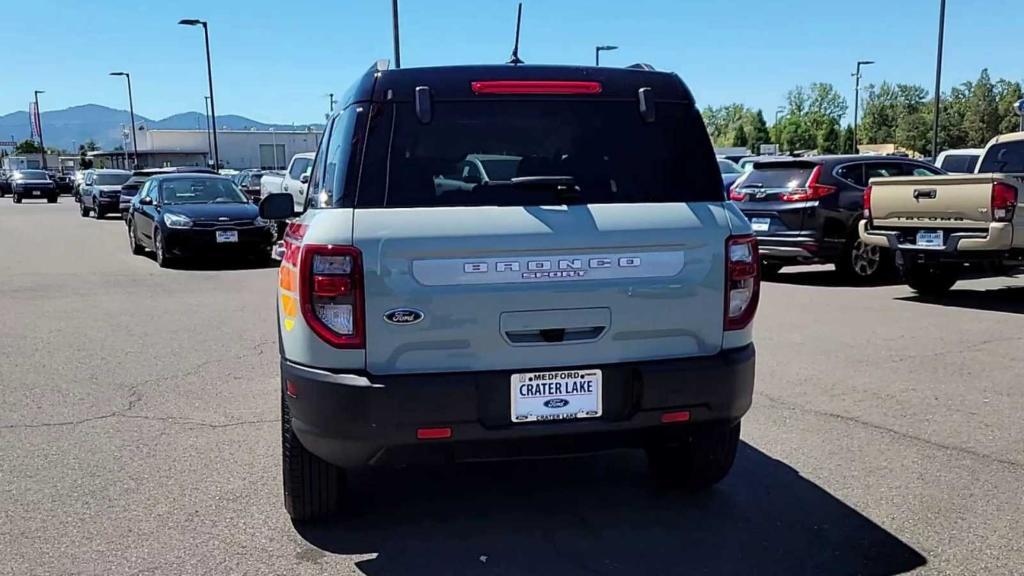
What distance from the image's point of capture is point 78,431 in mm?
5227

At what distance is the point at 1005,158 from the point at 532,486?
848cm

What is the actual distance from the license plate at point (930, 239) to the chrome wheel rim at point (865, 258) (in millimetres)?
1745

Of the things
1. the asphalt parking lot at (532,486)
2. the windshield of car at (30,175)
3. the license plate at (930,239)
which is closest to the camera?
the asphalt parking lot at (532,486)

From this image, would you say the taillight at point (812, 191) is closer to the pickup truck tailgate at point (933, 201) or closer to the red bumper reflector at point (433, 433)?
the pickup truck tailgate at point (933, 201)

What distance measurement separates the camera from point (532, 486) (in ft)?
14.2

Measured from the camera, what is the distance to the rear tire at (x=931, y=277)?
394 inches

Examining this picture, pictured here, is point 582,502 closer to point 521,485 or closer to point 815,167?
point 521,485

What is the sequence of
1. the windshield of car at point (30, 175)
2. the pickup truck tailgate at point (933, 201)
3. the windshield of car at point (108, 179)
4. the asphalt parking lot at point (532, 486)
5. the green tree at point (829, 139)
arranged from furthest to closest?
1. the green tree at point (829, 139)
2. the windshield of car at point (30, 175)
3. the windshield of car at point (108, 179)
4. the pickup truck tailgate at point (933, 201)
5. the asphalt parking lot at point (532, 486)

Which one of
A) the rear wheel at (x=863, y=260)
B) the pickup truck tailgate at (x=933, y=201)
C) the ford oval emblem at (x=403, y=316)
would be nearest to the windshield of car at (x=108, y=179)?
the rear wheel at (x=863, y=260)

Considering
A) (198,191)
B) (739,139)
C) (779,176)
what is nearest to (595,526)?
(779,176)

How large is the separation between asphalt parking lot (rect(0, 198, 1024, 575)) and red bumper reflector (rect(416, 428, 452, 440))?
0.60 meters

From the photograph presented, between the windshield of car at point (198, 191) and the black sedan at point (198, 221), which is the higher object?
the windshield of car at point (198, 191)

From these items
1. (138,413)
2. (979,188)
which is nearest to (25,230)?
(138,413)

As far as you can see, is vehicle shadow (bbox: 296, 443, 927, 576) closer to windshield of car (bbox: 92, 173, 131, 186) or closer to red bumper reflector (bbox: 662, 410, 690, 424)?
red bumper reflector (bbox: 662, 410, 690, 424)
